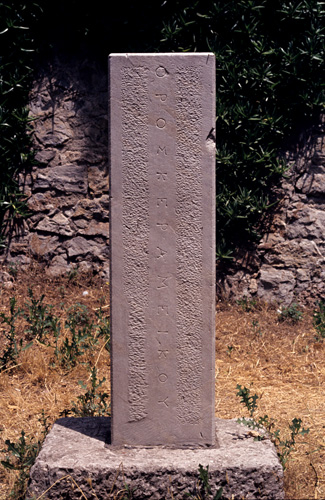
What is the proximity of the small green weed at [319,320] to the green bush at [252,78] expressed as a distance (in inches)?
32.7

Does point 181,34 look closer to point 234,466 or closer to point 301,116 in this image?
point 301,116

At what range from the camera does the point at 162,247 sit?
7.41ft

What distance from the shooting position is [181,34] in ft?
15.7

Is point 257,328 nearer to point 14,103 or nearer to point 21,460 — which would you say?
point 21,460

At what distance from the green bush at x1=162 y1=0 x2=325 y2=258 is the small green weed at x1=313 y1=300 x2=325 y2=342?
830 mm

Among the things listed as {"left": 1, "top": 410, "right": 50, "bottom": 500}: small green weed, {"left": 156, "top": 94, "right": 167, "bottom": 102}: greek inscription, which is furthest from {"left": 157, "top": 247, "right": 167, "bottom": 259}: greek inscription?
{"left": 1, "top": 410, "right": 50, "bottom": 500}: small green weed

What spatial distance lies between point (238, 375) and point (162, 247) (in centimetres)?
181

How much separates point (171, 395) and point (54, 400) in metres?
1.14

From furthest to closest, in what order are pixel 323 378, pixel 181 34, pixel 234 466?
1. pixel 181 34
2. pixel 323 378
3. pixel 234 466

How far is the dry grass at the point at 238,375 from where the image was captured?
8.84ft

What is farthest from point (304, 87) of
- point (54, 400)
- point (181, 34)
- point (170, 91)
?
point (54, 400)

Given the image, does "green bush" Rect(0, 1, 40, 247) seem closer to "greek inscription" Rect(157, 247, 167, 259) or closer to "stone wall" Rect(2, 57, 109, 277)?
"stone wall" Rect(2, 57, 109, 277)

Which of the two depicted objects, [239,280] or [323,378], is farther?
[239,280]

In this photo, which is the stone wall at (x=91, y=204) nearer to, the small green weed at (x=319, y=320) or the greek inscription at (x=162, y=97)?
the small green weed at (x=319, y=320)
